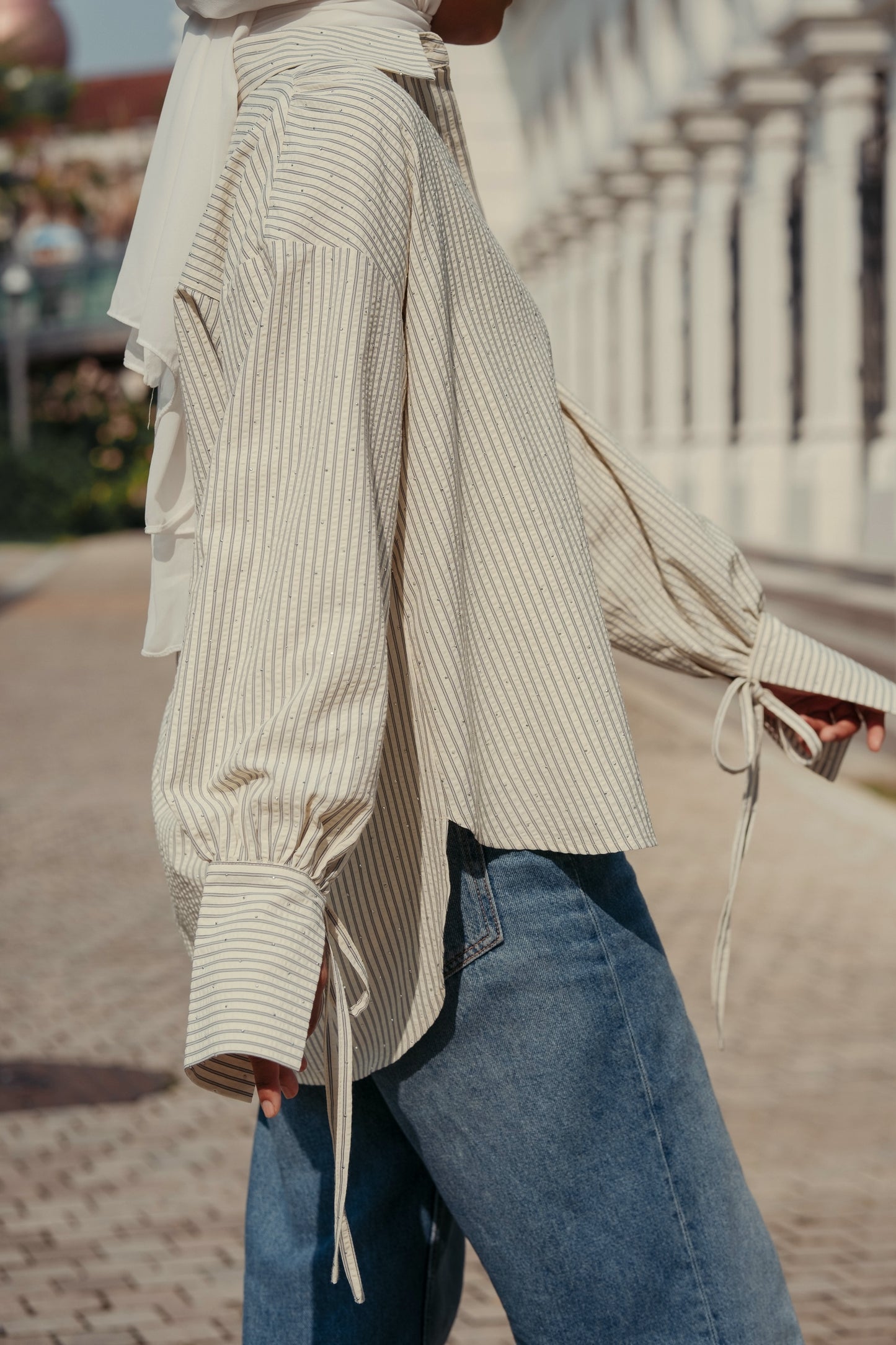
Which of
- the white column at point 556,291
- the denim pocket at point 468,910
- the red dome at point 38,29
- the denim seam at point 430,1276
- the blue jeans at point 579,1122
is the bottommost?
the white column at point 556,291

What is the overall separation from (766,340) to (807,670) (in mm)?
16544

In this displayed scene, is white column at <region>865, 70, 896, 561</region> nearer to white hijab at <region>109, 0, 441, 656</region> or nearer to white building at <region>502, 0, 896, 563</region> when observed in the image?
white building at <region>502, 0, 896, 563</region>

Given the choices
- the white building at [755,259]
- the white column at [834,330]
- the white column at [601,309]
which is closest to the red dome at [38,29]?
the white column at [601,309]

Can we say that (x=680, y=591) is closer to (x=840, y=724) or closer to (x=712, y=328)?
(x=840, y=724)

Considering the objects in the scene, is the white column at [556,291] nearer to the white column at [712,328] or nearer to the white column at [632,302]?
the white column at [632,302]

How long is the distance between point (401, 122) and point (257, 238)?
160 millimetres

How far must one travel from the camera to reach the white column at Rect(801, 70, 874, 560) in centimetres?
1473

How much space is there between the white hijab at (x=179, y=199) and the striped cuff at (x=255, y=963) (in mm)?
398

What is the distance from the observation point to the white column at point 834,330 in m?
14.7

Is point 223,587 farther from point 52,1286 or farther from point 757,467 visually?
point 757,467

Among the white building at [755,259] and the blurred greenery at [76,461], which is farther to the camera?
the blurred greenery at [76,461]

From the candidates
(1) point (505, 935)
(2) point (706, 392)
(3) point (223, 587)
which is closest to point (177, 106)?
(3) point (223, 587)

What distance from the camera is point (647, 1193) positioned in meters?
1.54

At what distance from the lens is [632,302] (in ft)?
83.5
